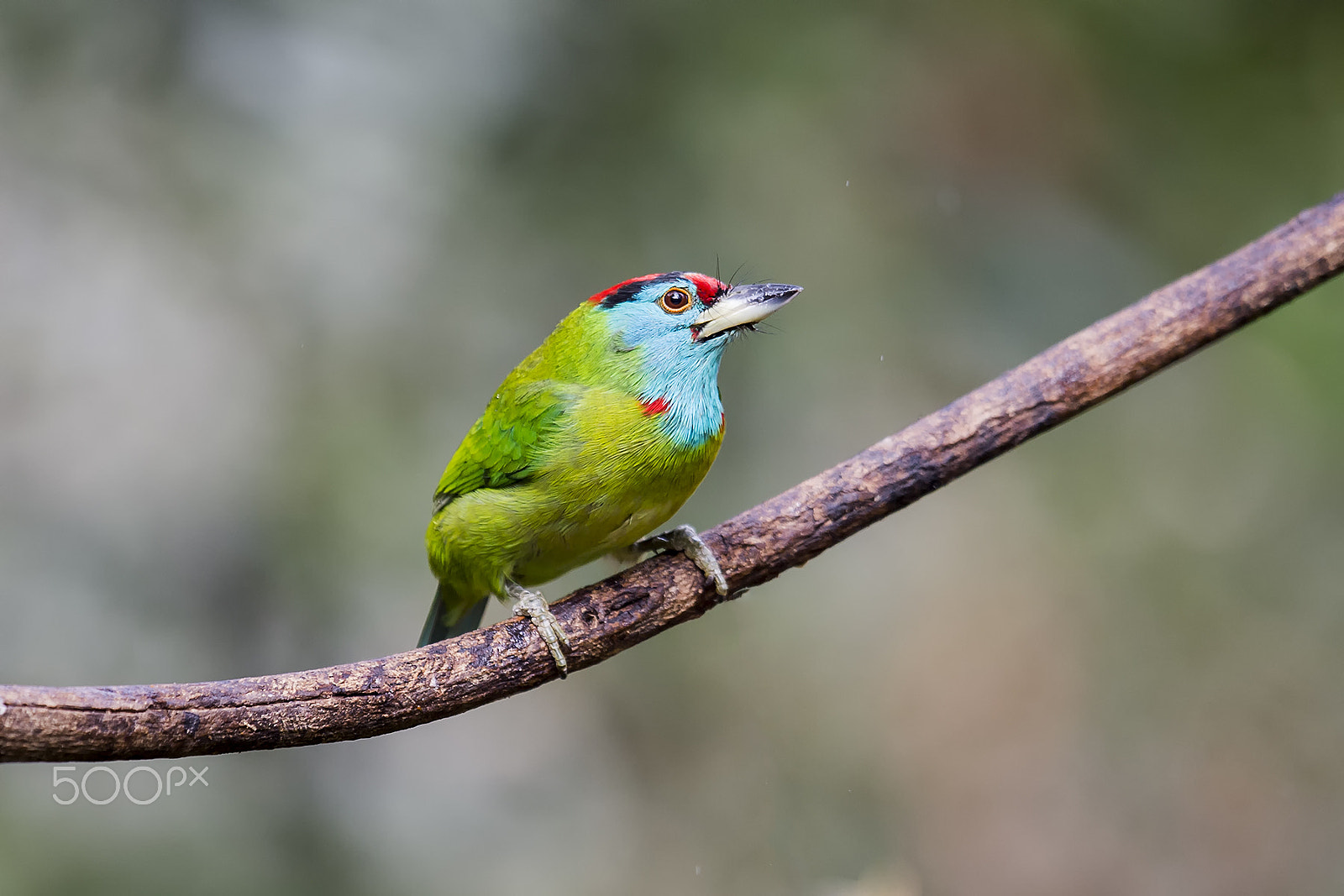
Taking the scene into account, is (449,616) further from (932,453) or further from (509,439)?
(932,453)

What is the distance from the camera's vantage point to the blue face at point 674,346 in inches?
107

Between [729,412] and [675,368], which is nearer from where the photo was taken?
[675,368]

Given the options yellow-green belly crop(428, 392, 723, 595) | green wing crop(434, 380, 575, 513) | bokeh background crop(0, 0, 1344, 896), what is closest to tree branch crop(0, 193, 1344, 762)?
yellow-green belly crop(428, 392, 723, 595)

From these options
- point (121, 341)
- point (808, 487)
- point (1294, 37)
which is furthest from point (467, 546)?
point (1294, 37)

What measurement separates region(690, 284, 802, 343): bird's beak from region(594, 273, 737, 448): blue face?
0.02 m

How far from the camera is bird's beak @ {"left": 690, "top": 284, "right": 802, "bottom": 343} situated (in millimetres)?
2826

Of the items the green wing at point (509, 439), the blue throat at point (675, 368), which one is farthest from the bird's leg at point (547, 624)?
the blue throat at point (675, 368)

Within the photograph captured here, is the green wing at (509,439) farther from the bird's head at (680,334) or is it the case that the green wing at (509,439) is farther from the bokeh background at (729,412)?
the bokeh background at (729,412)

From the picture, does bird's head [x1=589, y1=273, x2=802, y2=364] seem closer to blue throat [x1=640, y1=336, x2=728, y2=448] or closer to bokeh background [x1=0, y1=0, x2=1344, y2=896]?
blue throat [x1=640, y1=336, x2=728, y2=448]

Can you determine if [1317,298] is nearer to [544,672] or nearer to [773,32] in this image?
[773,32]

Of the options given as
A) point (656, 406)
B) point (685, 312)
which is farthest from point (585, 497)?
point (685, 312)

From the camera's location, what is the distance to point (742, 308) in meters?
2.84

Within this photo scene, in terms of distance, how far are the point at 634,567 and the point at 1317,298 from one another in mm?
3843

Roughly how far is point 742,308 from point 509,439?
70 cm
